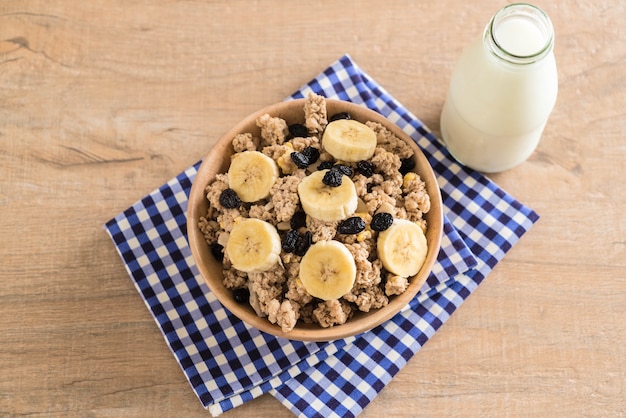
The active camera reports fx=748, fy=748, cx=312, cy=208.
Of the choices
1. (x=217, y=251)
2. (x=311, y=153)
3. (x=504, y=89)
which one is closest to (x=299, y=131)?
(x=311, y=153)

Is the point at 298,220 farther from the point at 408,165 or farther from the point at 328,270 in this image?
the point at 408,165

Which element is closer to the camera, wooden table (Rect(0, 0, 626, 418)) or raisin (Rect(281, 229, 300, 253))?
raisin (Rect(281, 229, 300, 253))

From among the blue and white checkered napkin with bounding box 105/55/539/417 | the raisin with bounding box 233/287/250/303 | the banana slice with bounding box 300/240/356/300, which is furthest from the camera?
the blue and white checkered napkin with bounding box 105/55/539/417

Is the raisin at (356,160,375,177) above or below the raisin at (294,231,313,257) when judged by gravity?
above

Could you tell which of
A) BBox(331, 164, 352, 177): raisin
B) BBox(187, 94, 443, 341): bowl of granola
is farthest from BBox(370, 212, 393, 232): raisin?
BBox(331, 164, 352, 177): raisin

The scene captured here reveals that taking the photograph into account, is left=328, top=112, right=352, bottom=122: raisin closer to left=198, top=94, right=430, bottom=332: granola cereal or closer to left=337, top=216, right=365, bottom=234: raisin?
left=198, top=94, right=430, bottom=332: granola cereal

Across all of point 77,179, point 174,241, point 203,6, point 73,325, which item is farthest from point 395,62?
point 73,325

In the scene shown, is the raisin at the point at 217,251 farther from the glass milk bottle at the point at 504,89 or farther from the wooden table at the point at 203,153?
the glass milk bottle at the point at 504,89

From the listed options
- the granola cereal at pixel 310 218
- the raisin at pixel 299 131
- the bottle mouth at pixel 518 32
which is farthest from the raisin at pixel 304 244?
the bottle mouth at pixel 518 32
